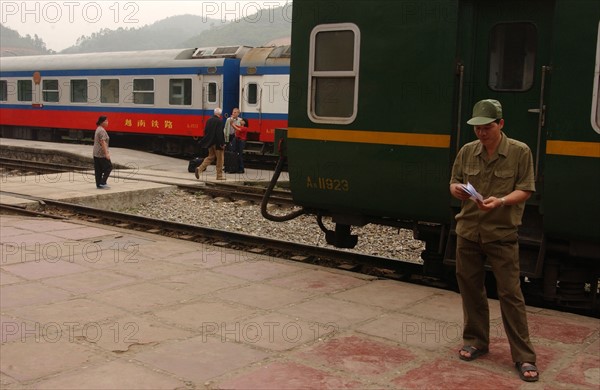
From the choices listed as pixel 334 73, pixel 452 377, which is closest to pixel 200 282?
pixel 334 73

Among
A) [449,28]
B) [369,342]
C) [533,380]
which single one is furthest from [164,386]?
[449,28]

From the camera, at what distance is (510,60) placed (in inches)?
244

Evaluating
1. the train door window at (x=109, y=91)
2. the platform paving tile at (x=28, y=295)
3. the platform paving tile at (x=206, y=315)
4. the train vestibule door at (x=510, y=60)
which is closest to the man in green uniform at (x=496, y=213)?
the train vestibule door at (x=510, y=60)

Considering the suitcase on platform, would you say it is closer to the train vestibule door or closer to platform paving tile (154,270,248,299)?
platform paving tile (154,270,248,299)

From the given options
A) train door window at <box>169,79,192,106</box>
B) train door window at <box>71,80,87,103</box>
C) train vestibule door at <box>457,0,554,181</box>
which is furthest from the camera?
train door window at <box>71,80,87,103</box>

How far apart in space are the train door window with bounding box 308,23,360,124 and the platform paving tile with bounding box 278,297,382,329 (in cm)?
188

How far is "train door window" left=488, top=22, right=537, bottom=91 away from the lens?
605cm

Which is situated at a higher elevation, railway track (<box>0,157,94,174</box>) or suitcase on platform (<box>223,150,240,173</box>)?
suitcase on platform (<box>223,150,240,173</box>)

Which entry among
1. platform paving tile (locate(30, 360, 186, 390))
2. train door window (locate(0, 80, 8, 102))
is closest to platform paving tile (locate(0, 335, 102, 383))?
platform paving tile (locate(30, 360, 186, 390))

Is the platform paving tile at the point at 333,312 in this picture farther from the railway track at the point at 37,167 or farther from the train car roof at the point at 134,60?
the train car roof at the point at 134,60

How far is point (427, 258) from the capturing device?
7059 mm

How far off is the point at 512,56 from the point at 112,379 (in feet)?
14.2

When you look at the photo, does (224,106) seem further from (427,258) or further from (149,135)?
(427,258)

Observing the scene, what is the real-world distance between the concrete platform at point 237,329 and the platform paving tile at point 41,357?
0.01 metres
